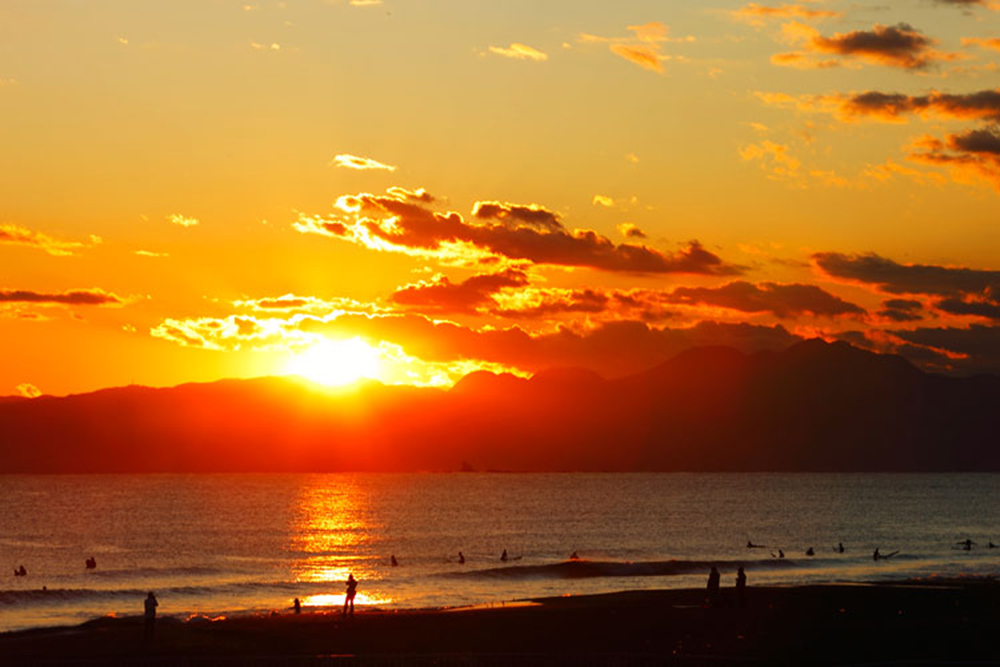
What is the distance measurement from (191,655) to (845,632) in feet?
82.6

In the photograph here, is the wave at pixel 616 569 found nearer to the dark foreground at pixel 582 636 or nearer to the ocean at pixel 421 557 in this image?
the ocean at pixel 421 557

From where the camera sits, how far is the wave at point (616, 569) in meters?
99.7

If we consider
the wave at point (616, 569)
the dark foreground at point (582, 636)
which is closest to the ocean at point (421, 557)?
the wave at point (616, 569)

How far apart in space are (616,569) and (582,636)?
163ft

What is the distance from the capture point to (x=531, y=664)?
4272 centimetres

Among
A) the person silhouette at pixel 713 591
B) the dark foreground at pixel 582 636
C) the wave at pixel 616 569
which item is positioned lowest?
the wave at pixel 616 569

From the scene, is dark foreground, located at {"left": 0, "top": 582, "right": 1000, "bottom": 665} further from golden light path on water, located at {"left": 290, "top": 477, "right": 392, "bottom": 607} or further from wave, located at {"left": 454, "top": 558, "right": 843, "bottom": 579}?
wave, located at {"left": 454, "top": 558, "right": 843, "bottom": 579}

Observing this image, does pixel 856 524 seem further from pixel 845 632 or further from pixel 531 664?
pixel 531 664

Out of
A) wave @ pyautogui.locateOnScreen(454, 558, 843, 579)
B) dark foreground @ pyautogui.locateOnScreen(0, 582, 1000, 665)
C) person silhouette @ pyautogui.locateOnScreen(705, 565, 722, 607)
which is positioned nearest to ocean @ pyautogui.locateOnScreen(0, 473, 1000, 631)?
wave @ pyautogui.locateOnScreen(454, 558, 843, 579)

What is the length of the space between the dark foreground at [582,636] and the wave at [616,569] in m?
31.2

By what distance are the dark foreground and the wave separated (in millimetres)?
31238

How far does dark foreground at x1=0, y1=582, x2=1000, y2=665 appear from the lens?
147 ft

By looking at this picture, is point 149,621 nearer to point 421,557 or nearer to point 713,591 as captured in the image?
point 713,591

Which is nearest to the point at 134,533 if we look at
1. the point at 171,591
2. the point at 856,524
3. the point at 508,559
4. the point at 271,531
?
the point at 271,531
